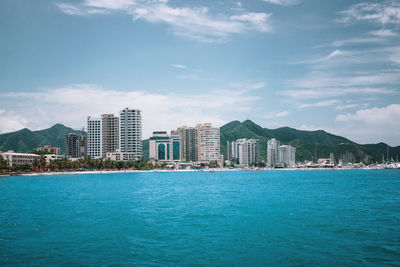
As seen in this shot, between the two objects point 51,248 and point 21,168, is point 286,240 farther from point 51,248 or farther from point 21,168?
point 21,168

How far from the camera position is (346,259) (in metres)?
24.3

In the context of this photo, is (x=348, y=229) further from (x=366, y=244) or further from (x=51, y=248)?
(x=51, y=248)

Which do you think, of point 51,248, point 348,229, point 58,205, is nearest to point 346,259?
point 348,229

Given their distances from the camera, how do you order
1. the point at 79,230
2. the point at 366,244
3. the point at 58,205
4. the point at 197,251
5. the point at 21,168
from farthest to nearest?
the point at 21,168, the point at 58,205, the point at 79,230, the point at 366,244, the point at 197,251

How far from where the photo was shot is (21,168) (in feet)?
624

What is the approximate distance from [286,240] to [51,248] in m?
19.8

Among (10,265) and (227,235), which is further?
(227,235)

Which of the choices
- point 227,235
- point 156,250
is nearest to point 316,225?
point 227,235

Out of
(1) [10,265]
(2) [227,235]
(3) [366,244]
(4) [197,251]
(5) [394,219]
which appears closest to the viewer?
(1) [10,265]

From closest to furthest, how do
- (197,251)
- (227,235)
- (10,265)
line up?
1. (10,265)
2. (197,251)
3. (227,235)

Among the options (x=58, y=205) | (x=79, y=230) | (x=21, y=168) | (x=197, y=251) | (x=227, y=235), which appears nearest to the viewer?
(x=197, y=251)

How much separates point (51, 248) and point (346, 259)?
22.8 meters

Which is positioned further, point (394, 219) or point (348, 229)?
point (394, 219)

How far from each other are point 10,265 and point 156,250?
1018 cm
